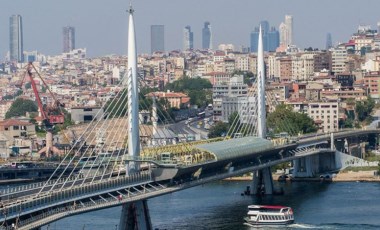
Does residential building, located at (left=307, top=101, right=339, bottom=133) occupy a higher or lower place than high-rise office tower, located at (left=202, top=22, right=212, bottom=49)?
lower

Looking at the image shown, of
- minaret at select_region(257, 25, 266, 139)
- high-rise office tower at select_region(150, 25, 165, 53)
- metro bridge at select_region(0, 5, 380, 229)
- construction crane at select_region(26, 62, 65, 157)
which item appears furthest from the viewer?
high-rise office tower at select_region(150, 25, 165, 53)

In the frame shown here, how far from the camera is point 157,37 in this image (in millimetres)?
145250

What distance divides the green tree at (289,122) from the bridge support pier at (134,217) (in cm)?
1944

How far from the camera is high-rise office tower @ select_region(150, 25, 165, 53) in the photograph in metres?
Answer: 144

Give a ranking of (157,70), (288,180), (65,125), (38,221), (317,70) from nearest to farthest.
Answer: (38,221)
(288,180)
(65,125)
(317,70)
(157,70)

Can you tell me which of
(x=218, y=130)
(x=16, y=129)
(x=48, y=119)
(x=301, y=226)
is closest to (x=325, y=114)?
(x=218, y=130)

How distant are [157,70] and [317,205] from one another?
63521 mm

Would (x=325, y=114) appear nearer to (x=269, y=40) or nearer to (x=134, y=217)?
(x=134, y=217)

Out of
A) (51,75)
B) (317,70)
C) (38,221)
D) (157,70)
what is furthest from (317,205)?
(51,75)

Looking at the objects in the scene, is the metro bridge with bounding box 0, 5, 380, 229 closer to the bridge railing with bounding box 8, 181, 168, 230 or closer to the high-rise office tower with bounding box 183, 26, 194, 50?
the bridge railing with bounding box 8, 181, 168, 230

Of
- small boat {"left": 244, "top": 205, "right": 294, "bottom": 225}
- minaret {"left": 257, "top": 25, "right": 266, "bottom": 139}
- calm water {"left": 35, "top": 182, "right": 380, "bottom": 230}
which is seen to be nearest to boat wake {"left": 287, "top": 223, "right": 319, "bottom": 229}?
calm water {"left": 35, "top": 182, "right": 380, "bottom": 230}

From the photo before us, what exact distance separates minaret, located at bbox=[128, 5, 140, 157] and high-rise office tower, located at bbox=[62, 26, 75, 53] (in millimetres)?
126008

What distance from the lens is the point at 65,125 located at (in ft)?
178

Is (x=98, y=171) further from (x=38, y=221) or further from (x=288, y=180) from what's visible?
(x=288, y=180)
